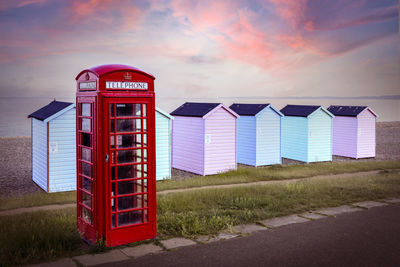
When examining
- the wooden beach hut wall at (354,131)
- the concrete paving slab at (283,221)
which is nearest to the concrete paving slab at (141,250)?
the concrete paving slab at (283,221)

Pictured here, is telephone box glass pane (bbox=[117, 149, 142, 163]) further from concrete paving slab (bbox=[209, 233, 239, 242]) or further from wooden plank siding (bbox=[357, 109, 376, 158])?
wooden plank siding (bbox=[357, 109, 376, 158])

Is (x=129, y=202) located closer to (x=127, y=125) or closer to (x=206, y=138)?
(x=127, y=125)

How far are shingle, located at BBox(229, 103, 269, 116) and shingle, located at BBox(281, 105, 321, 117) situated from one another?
95.4 inches

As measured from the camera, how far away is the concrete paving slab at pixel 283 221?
375 inches

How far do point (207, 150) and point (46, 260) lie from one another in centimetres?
1113

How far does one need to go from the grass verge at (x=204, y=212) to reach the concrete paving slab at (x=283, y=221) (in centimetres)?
21

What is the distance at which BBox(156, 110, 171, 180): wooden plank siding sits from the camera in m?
16.6

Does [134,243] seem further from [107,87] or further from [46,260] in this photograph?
[107,87]

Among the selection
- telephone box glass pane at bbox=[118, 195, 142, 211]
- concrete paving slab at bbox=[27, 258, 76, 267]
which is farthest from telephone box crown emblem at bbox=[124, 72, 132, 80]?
concrete paving slab at bbox=[27, 258, 76, 267]

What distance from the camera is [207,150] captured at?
17844mm

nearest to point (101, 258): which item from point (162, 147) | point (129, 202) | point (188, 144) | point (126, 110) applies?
point (129, 202)

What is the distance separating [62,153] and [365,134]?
16.3 meters

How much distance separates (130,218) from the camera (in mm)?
8078

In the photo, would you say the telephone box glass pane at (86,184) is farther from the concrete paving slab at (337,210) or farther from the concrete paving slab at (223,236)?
the concrete paving slab at (337,210)
